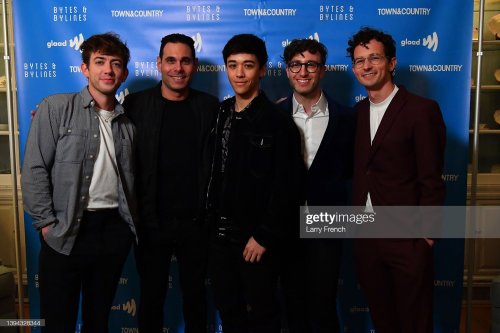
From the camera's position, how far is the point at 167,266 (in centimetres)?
210

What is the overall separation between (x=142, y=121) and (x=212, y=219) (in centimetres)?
56

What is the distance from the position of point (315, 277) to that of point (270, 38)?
53.4 inches

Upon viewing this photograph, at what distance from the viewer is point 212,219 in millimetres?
1861

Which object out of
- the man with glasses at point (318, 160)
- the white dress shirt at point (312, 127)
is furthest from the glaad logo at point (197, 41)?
the white dress shirt at point (312, 127)

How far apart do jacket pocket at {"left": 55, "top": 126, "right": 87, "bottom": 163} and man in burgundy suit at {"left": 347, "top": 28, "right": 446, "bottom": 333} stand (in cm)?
116

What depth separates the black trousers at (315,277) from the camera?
194cm

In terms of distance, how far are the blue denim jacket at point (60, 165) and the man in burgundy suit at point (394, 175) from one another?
1134mm

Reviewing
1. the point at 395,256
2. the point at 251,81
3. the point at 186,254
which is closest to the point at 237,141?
the point at 251,81

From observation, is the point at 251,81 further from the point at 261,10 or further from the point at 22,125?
→ the point at 22,125

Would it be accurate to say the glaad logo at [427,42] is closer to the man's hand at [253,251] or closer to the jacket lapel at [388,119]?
the jacket lapel at [388,119]

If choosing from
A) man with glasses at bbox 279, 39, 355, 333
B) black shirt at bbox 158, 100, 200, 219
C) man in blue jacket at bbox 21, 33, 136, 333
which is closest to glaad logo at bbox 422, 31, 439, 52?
man with glasses at bbox 279, 39, 355, 333

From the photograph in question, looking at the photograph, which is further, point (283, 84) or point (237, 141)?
point (283, 84)

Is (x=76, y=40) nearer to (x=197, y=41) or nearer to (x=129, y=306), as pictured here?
(x=197, y=41)

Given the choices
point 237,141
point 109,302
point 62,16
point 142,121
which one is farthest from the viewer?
point 62,16
